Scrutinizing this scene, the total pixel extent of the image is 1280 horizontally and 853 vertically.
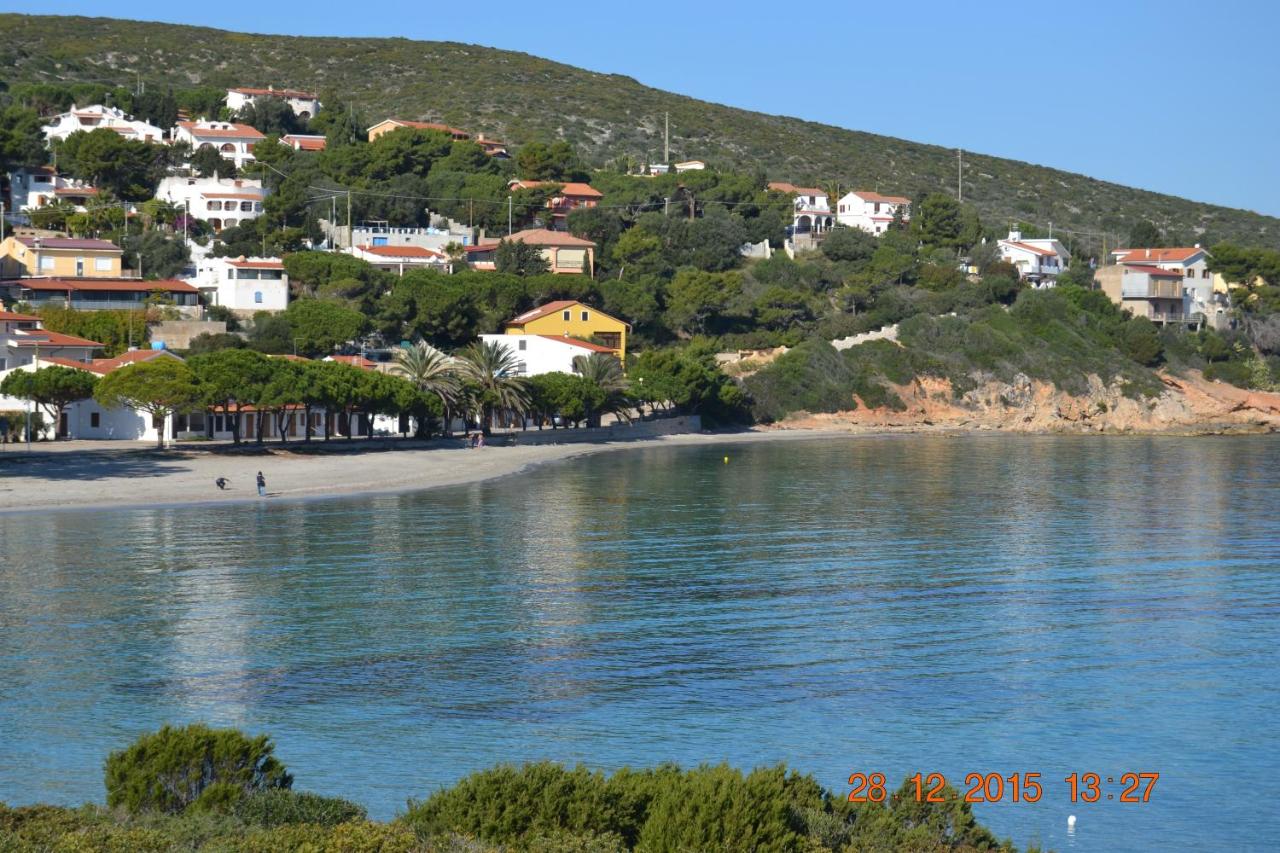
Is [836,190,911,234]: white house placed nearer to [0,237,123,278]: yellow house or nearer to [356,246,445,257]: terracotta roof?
[356,246,445,257]: terracotta roof

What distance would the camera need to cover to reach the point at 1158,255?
484 feet

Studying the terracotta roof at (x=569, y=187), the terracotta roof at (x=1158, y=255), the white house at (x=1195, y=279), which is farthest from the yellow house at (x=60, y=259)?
the terracotta roof at (x=1158, y=255)

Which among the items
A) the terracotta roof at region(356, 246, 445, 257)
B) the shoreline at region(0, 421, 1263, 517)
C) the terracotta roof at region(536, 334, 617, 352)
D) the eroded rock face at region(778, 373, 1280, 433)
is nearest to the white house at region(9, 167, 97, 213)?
the terracotta roof at region(356, 246, 445, 257)

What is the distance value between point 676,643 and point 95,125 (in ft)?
394

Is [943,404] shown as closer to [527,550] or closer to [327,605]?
[527,550]

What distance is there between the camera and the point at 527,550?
4984 centimetres

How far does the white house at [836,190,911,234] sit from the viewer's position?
15500 cm

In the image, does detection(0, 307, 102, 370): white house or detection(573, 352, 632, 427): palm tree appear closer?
detection(0, 307, 102, 370): white house

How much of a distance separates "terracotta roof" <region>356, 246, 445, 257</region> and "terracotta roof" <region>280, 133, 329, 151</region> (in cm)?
2823

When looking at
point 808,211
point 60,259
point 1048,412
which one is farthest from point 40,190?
point 1048,412

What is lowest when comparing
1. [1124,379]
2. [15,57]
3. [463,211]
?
[1124,379]

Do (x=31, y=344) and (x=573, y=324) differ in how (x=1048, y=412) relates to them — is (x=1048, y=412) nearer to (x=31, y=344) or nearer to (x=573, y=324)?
(x=573, y=324)

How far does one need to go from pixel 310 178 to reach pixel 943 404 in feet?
188

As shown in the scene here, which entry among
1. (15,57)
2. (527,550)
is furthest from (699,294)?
(15,57)
